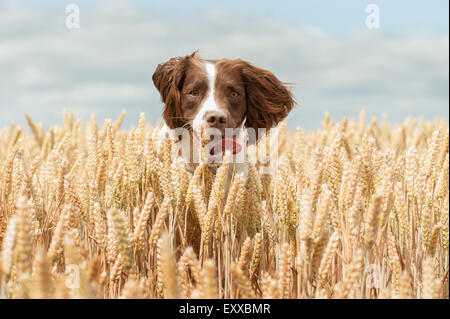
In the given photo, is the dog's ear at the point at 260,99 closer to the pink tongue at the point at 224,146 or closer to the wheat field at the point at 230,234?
the pink tongue at the point at 224,146

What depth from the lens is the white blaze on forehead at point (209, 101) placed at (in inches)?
105

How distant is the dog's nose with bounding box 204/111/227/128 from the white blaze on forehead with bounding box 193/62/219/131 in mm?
61

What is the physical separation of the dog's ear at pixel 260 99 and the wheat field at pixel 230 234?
996 millimetres

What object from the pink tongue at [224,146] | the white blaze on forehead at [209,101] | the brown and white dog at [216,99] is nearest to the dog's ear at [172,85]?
the brown and white dog at [216,99]

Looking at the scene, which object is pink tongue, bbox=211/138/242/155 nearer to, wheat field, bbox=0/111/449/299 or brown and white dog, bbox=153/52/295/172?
Answer: brown and white dog, bbox=153/52/295/172

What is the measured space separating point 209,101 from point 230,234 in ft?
3.82

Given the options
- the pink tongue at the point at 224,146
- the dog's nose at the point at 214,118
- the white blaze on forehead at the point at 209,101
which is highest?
the white blaze on forehead at the point at 209,101

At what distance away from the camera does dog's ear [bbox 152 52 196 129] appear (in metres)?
3.13

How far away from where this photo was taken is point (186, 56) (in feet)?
10.9

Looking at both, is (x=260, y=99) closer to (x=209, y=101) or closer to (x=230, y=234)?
(x=209, y=101)

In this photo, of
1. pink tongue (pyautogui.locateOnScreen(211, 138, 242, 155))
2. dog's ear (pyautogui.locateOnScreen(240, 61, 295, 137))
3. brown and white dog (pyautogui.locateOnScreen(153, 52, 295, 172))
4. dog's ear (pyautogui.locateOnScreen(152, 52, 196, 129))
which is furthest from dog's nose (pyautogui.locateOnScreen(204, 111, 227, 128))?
dog's ear (pyautogui.locateOnScreen(240, 61, 295, 137))

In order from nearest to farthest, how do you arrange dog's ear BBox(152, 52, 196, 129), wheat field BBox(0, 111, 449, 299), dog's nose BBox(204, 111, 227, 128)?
wheat field BBox(0, 111, 449, 299) < dog's nose BBox(204, 111, 227, 128) < dog's ear BBox(152, 52, 196, 129)
